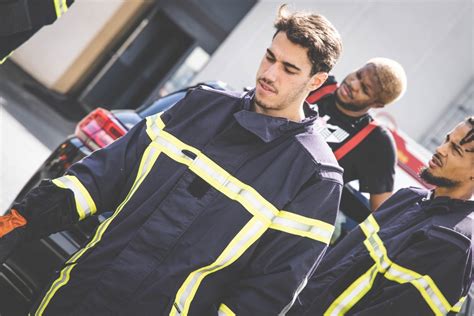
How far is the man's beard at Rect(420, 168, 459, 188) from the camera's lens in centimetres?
285

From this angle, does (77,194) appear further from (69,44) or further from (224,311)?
(69,44)

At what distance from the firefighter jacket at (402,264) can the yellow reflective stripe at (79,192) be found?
4.18ft

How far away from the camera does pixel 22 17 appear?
189 cm

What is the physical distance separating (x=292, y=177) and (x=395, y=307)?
1.03m

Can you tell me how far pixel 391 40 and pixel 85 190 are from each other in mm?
8280

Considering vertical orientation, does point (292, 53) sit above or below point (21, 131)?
above

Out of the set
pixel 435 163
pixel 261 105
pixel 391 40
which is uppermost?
pixel 391 40

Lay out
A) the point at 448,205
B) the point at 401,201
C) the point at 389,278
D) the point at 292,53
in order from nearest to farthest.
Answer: the point at 292,53, the point at 389,278, the point at 448,205, the point at 401,201

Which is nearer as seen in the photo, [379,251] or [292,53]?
[292,53]

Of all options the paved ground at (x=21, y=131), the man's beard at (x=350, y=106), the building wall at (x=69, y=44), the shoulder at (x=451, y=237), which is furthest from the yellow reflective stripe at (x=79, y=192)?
the building wall at (x=69, y=44)

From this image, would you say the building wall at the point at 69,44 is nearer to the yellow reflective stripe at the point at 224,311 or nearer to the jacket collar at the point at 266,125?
the jacket collar at the point at 266,125

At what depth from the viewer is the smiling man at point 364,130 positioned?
356 cm

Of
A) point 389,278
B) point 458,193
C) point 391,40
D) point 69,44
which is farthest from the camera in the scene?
point 69,44

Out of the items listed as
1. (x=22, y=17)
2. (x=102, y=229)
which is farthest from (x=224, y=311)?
(x=22, y=17)
